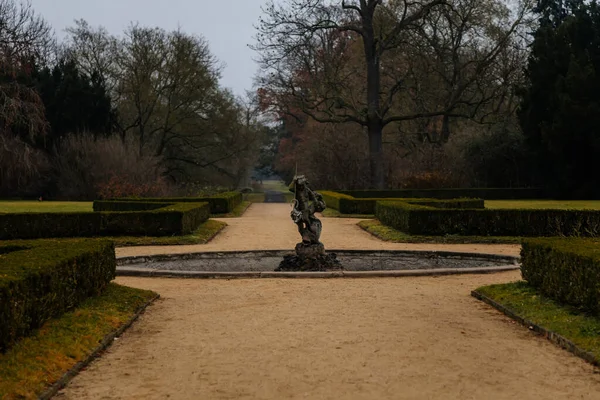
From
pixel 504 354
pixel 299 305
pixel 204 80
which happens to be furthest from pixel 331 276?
pixel 204 80

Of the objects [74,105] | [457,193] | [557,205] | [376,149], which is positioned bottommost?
[557,205]

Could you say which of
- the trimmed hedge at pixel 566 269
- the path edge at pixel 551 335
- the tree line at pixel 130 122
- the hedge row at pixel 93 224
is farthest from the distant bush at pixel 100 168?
the path edge at pixel 551 335

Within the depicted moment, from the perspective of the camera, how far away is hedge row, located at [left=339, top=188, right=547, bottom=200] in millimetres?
36656

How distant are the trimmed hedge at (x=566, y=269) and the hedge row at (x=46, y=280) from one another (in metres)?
5.60

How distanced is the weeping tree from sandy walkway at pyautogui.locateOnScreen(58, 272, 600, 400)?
27.1m

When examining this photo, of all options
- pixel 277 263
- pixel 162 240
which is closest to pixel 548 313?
pixel 277 263

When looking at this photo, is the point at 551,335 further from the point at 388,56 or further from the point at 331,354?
the point at 388,56

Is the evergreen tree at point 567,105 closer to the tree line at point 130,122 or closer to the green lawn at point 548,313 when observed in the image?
the tree line at point 130,122

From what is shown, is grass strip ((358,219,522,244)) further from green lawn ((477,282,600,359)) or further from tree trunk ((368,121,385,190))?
tree trunk ((368,121,385,190))

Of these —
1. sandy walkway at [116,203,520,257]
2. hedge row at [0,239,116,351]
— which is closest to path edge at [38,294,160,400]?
hedge row at [0,239,116,351]

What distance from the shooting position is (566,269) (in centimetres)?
802

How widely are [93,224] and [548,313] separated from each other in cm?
1413

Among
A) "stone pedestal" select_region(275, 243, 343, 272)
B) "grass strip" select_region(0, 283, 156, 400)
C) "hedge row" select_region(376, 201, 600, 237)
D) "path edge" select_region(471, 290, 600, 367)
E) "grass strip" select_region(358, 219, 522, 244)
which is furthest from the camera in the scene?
"hedge row" select_region(376, 201, 600, 237)

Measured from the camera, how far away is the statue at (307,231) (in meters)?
12.3
